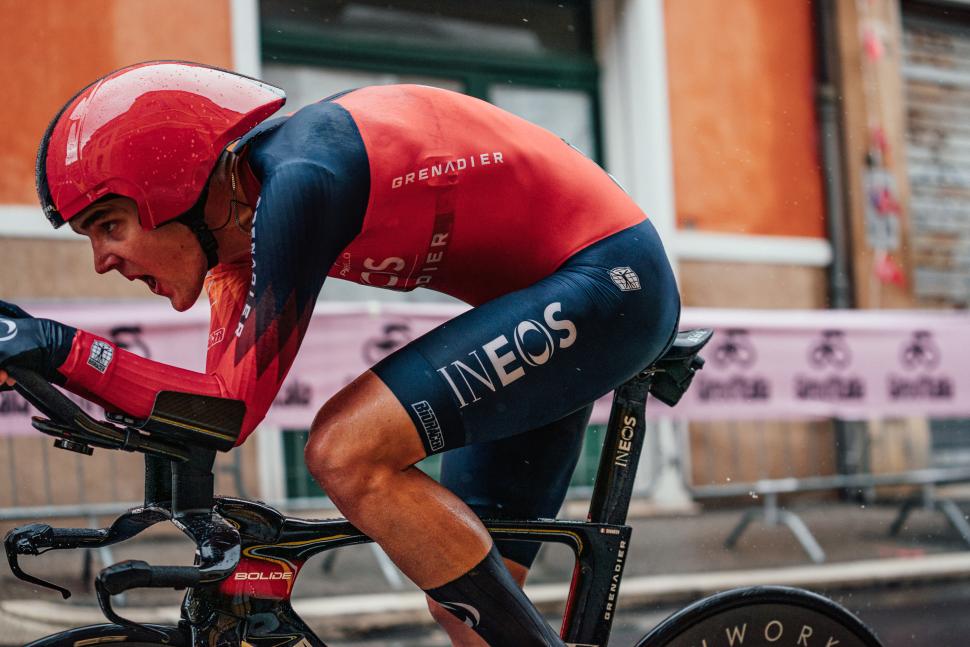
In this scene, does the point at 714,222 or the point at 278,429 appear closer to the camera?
the point at 278,429

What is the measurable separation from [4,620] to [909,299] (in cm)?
853

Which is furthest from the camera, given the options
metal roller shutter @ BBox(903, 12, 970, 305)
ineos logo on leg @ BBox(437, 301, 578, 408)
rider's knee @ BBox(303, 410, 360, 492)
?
metal roller shutter @ BBox(903, 12, 970, 305)

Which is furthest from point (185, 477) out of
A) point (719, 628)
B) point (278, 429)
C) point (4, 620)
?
point (278, 429)

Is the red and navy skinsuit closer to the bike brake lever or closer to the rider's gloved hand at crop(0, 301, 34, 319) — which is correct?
the rider's gloved hand at crop(0, 301, 34, 319)

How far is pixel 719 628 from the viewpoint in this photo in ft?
7.76

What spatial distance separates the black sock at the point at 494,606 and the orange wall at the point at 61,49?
5.65 meters

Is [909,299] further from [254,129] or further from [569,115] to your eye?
[254,129]

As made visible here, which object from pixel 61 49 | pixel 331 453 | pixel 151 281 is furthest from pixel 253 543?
pixel 61 49

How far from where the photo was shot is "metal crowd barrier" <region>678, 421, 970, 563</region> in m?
7.55

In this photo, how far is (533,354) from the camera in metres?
2.03

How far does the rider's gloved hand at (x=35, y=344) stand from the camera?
5.34 feet

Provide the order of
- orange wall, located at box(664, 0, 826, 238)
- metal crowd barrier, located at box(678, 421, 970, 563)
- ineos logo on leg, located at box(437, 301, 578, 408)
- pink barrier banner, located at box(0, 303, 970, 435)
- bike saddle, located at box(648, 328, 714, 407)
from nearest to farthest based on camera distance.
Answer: ineos logo on leg, located at box(437, 301, 578, 408), bike saddle, located at box(648, 328, 714, 407), pink barrier banner, located at box(0, 303, 970, 435), metal crowd barrier, located at box(678, 421, 970, 563), orange wall, located at box(664, 0, 826, 238)

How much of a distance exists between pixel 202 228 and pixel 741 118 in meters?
8.62

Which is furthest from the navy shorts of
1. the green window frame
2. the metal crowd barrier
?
the green window frame
